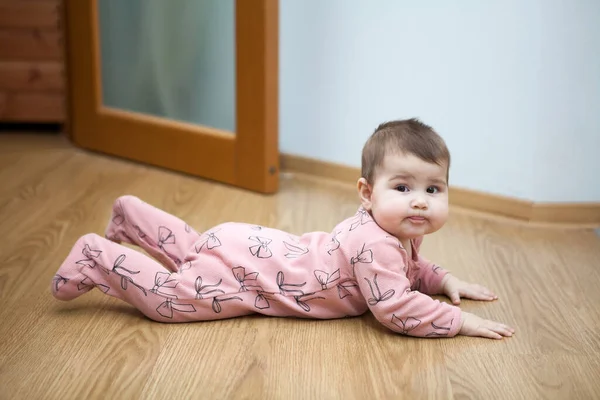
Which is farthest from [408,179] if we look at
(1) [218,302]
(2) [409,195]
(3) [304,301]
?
(1) [218,302]

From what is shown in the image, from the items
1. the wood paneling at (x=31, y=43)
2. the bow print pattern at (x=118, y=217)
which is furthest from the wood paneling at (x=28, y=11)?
the bow print pattern at (x=118, y=217)

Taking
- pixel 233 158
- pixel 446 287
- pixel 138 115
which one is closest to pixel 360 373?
pixel 446 287

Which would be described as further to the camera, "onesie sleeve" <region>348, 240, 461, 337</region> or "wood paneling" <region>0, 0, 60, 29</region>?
"wood paneling" <region>0, 0, 60, 29</region>

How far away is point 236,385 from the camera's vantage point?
1.17 metres

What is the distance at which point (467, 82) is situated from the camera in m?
2.06

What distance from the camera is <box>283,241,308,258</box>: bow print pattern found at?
138 cm

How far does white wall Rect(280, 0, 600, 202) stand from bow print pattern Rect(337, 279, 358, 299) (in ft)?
2.71

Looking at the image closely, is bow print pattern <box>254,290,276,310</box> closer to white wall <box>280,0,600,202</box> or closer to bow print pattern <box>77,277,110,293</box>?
bow print pattern <box>77,277,110,293</box>

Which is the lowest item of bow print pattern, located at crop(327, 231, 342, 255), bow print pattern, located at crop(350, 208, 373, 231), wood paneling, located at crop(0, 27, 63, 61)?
bow print pattern, located at crop(327, 231, 342, 255)

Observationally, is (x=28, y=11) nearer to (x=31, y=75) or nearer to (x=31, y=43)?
(x=31, y=43)

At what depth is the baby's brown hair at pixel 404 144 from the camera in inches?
51.2

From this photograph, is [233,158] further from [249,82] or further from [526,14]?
[526,14]

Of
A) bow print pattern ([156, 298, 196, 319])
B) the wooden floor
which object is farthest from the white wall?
bow print pattern ([156, 298, 196, 319])

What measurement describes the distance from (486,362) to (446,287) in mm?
272
